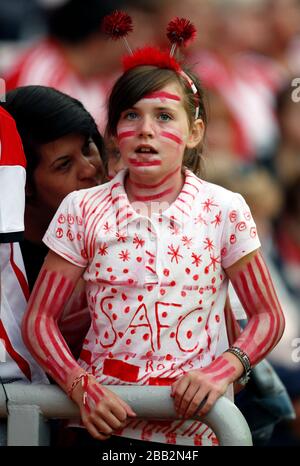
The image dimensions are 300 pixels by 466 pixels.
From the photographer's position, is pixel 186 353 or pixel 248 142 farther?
pixel 248 142

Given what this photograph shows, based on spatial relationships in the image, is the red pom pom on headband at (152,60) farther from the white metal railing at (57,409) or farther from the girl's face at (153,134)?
the white metal railing at (57,409)

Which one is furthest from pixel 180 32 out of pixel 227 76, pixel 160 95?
pixel 227 76

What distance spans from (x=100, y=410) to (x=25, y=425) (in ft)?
0.52

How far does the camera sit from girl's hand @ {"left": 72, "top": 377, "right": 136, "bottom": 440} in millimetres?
2256

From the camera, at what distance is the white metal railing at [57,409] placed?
2217 mm

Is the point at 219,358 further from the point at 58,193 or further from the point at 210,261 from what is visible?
the point at 58,193

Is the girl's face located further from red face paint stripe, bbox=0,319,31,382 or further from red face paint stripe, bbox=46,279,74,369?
red face paint stripe, bbox=0,319,31,382

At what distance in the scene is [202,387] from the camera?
2.26m

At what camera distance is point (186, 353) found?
239 cm

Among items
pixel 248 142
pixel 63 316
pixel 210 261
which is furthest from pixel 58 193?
pixel 248 142

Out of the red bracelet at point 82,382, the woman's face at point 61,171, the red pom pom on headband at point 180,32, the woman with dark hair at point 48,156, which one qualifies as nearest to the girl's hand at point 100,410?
the red bracelet at point 82,382

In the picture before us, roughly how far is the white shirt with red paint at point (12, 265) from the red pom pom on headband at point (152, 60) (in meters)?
0.31

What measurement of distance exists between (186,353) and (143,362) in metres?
0.10

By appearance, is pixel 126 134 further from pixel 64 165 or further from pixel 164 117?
pixel 64 165
